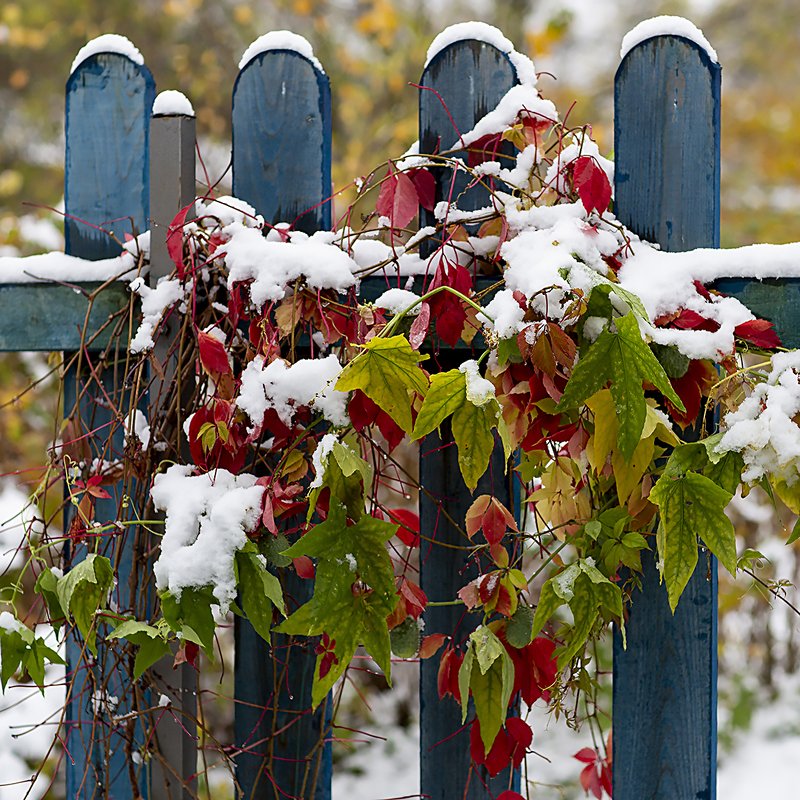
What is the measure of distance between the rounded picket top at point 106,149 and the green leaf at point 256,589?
2.19 feet

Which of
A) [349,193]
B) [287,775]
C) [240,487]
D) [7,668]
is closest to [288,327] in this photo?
[240,487]

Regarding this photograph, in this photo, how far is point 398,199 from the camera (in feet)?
4.21

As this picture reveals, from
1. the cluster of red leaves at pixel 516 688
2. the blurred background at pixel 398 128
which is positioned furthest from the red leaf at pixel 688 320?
the blurred background at pixel 398 128

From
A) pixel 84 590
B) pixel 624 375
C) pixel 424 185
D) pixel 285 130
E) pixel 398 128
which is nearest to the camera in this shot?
pixel 624 375

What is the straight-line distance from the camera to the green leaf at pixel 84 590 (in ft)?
3.96

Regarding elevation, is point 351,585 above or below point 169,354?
below

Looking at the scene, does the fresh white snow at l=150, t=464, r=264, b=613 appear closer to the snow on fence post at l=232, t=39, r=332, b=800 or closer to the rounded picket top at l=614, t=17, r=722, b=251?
the snow on fence post at l=232, t=39, r=332, b=800

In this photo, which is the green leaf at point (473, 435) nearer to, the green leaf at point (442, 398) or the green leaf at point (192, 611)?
the green leaf at point (442, 398)

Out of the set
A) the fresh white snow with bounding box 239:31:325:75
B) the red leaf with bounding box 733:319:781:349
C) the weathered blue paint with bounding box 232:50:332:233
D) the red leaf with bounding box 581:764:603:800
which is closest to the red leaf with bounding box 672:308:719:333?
the red leaf with bounding box 733:319:781:349

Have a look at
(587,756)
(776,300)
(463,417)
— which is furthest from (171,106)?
(587,756)

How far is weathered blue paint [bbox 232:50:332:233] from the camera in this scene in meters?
1.43

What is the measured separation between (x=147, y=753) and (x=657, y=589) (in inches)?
31.7

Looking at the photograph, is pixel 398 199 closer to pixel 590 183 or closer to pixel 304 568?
pixel 590 183

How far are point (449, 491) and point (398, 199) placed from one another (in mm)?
450
